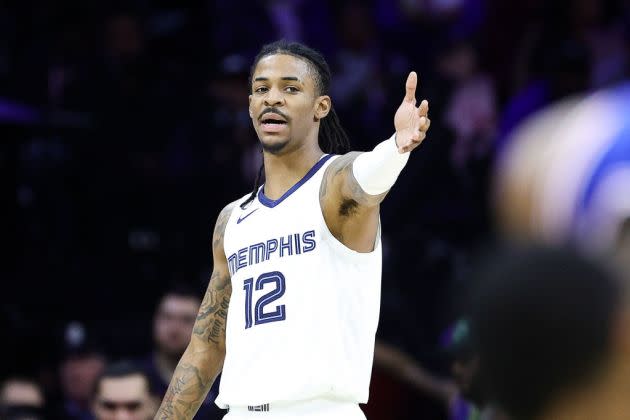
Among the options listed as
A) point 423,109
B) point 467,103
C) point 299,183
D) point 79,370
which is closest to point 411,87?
Answer: point 423,109

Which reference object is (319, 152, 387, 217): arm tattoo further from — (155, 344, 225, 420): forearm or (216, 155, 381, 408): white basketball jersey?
(155, 344, 225, 420): forearm

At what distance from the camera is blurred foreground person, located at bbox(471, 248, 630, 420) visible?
1359 mm

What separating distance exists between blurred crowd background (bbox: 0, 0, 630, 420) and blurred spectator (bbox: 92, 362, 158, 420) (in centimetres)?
36

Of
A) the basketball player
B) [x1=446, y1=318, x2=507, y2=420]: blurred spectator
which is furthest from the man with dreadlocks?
the basketball player

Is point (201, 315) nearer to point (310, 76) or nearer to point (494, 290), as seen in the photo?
point (310, 76)

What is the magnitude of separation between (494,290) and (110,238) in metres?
7.52

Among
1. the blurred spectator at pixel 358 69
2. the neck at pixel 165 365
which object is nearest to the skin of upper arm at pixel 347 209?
the neck at pixel 165 365

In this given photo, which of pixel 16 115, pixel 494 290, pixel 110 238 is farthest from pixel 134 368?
pixel 494 290

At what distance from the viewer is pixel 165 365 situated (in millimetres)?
6922

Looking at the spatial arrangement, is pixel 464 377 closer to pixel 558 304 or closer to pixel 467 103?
pixel 467 103

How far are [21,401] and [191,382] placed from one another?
2975 millimetres

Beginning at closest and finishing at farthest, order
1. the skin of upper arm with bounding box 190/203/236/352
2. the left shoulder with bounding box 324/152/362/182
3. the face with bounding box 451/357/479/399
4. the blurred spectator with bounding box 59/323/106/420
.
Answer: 1. the left shoulder with bounding box 324/152/362/182
2. the skin of upper arm with bounding box 190/203/236/352
3. the face with bounding box 451/357/479/399
4. the blurred spectator with bounding box 59/323/106/420

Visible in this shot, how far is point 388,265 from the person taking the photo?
7672 mm

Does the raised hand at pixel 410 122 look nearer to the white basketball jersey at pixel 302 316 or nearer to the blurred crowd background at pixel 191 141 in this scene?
the white basketball jersey at pixel 302 316
